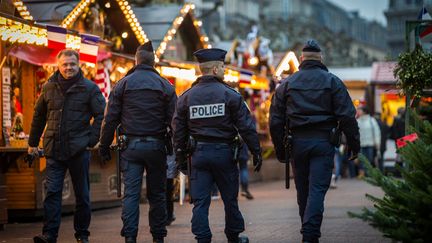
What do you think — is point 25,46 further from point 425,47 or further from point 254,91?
point 254,91

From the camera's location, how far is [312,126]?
1030 centimetres

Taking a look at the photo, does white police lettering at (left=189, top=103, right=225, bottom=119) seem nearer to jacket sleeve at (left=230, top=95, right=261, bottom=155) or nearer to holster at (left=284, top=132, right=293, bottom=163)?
jacket sleeve at (left=230, top=95, right=261, bottom=155)

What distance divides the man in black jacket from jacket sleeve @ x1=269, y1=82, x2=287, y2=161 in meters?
1.89

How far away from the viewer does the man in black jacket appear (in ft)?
36.4

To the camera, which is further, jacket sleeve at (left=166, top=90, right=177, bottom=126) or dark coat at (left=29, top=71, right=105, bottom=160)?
dark coat at (left=29, top=71, right=105, bottom=160)

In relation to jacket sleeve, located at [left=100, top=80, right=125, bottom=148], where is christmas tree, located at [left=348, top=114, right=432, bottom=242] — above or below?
below

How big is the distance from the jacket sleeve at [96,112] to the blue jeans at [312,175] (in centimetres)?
213

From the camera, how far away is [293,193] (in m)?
21.5

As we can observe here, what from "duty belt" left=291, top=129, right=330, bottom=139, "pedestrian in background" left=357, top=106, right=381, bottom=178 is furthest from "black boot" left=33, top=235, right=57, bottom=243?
"pedestrian in background" left=357, top=106, right=381, bottom=178

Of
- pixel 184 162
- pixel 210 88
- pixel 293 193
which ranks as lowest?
pixel 293 193

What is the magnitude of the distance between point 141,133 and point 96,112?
852 mm

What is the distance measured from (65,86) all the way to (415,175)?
4977 mm

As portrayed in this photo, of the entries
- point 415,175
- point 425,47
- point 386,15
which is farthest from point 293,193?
point 386,15

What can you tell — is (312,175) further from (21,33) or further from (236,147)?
(21,33)
